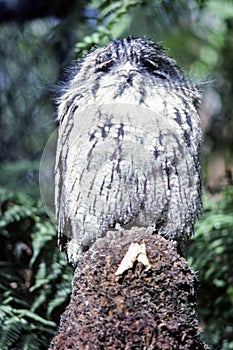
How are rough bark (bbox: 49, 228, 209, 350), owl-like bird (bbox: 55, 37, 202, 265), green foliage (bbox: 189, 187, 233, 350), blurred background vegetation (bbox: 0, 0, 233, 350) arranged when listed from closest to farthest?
1. rough bark (bbox: 49, 228, 209, 350)
2. owl-like bird (bbox: 55, 37, 202, 265)
3. blurred background vegetation (bbox: 0, 0, 233, 350)
4. green foliage (bbox: 189, 187, 233, 350)

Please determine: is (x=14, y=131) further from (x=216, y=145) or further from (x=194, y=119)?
(x=194, y=119)

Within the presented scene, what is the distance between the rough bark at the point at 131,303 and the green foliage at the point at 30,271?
1.03 metres

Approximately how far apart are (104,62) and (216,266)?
1.62 metres

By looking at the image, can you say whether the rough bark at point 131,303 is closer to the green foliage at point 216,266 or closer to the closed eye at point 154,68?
the closed eye at point 154,68

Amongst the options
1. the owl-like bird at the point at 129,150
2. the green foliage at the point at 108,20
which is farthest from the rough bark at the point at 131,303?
the green foliage at the point at 108,20

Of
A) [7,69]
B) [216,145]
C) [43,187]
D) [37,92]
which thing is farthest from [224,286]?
[7,69]

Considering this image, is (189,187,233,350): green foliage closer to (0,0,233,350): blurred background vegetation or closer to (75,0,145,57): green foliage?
(0,0,233,350): blurred background vegetation

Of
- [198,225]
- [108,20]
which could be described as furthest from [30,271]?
[108,20]

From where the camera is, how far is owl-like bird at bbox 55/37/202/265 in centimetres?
174

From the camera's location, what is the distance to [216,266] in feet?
10.2

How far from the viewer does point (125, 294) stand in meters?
1.54

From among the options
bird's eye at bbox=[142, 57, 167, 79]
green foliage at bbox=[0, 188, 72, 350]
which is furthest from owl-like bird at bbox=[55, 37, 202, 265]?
green foliage at bbox=[0, 188, 72, 350]

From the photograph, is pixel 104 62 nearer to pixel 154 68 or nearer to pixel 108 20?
pixel 154 68

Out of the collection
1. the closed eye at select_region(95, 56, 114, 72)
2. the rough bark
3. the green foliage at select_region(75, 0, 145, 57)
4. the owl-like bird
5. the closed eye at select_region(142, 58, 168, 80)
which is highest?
the green foliage at select_region(75, 0, 145, 57)
